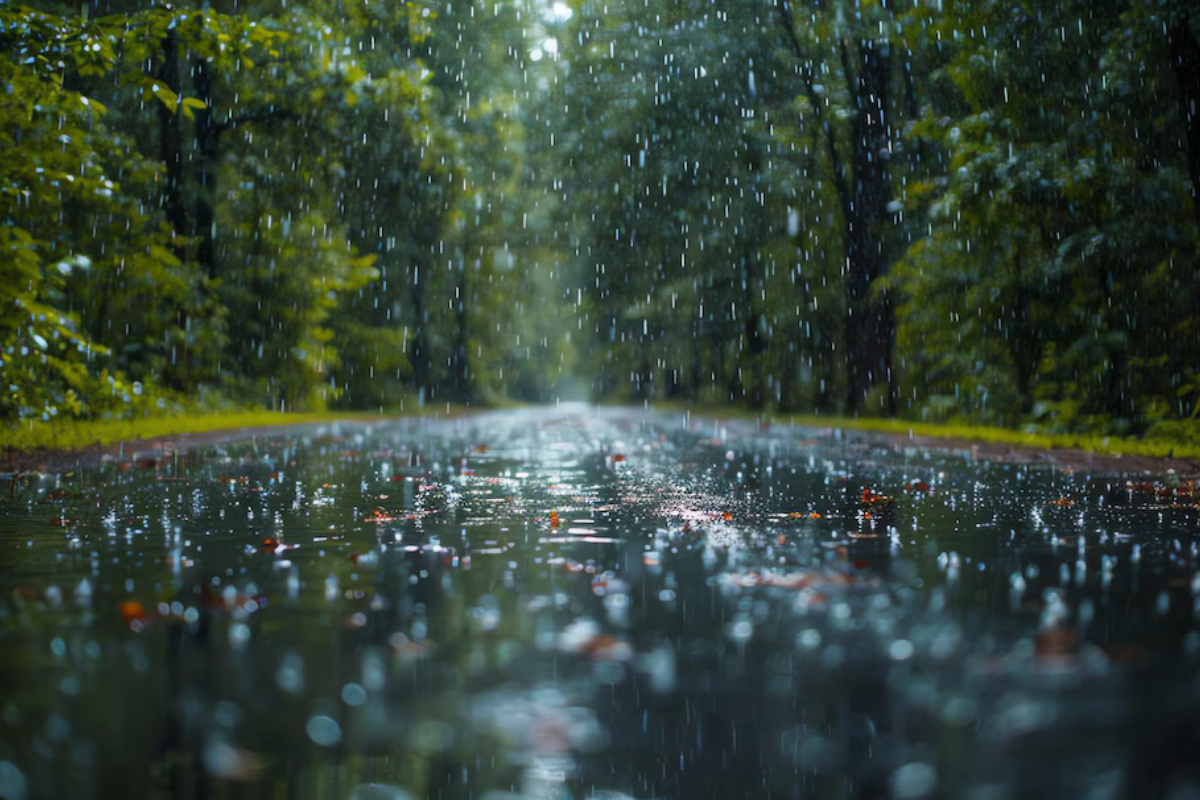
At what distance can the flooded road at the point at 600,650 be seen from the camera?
4.25 meters

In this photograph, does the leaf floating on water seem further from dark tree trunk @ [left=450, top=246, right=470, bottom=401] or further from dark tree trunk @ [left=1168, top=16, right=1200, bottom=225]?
dark tree trunk @ [left=450, top=246, right=470, bottom=401]

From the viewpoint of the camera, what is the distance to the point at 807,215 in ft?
145

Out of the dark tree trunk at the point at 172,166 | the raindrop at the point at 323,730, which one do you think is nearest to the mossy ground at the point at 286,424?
the dark tree trunk at the point at 172,166

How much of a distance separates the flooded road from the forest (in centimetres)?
753

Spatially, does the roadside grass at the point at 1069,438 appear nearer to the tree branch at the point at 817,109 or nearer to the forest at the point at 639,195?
the forest at the point at 639,195

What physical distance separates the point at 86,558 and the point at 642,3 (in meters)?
39.6

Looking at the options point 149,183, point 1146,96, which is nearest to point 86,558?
point 1146,96

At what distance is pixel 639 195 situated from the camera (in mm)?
46938

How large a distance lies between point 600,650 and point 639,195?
137ft

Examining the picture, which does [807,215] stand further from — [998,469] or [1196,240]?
[998,469]

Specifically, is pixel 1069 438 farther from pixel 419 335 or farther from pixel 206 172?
pixel 419 335

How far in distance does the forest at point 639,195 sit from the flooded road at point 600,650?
753 cm

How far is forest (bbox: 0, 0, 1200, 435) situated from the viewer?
817 inches

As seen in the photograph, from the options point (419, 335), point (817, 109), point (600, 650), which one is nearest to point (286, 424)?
point (817, 109)
